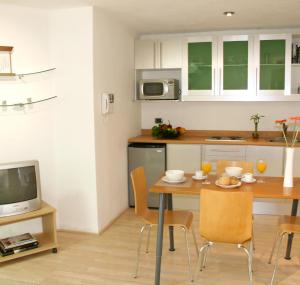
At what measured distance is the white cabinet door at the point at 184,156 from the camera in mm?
4938

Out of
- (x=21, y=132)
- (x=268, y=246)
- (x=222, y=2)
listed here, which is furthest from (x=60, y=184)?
(x=222, y=2)

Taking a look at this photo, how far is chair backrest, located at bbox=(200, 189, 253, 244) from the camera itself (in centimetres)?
262

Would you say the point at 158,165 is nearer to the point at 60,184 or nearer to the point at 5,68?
the point at 60,184

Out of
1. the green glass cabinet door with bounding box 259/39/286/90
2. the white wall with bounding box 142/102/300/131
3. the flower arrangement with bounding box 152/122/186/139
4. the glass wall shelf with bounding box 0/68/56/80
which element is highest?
the green glass cabinet door with bounding box 259/39/286/90

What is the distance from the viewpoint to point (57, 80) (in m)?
4.09

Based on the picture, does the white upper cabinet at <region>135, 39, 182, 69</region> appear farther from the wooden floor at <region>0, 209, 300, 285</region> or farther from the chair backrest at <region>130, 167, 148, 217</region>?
the wooden floor at <region>0, 209, 300, 285</region>

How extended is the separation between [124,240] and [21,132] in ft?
5.02

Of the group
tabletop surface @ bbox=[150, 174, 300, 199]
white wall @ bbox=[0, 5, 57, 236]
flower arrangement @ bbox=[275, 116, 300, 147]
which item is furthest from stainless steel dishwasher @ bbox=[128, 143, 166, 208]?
tabletop surface @ bbox=[150, 174, 300, 199]

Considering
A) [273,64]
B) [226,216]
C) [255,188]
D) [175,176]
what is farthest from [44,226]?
[273,64]

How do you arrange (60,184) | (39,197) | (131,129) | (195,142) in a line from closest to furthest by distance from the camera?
(39,197) < (60,184) < (195,142) < (131,129)

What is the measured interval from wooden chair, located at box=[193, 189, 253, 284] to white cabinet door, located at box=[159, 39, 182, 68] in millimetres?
2866

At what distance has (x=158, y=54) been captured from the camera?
521 centimetres

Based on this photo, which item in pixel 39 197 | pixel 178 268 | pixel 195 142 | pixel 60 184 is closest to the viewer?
pixel 178 268

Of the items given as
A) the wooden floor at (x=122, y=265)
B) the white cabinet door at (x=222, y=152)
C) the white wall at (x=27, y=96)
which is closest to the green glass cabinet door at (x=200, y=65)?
the white cabinet door at (x=222, y=152)
